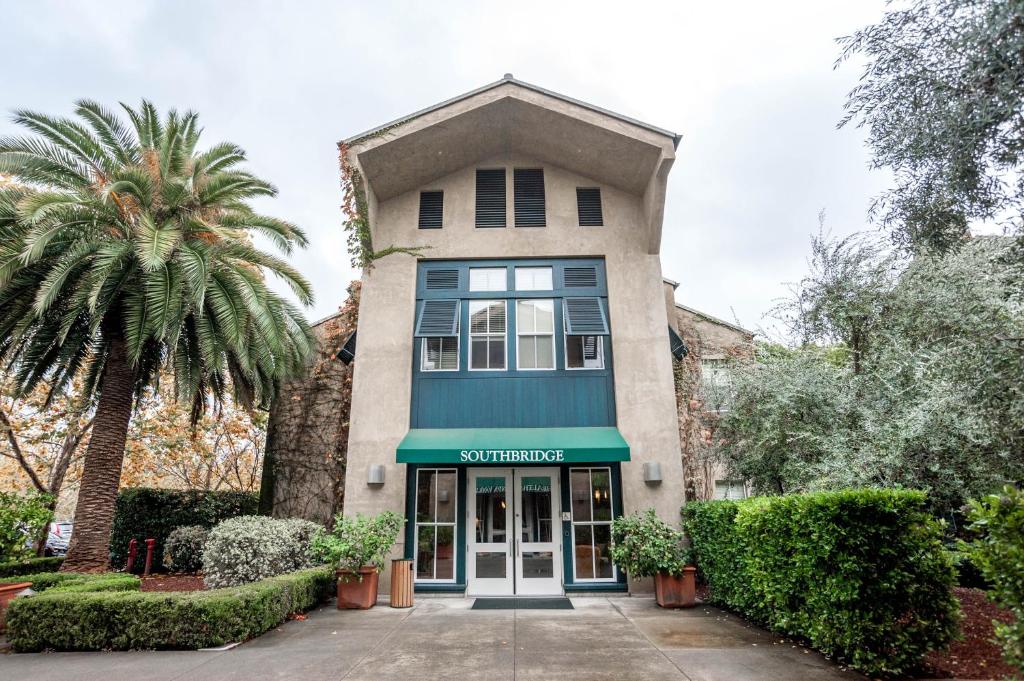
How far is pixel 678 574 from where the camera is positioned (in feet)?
30.7

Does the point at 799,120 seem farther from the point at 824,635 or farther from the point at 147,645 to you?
the point at 147,645

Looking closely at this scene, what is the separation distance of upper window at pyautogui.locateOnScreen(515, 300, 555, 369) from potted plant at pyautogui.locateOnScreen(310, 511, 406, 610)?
4439 mm

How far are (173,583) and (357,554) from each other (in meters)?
5.28

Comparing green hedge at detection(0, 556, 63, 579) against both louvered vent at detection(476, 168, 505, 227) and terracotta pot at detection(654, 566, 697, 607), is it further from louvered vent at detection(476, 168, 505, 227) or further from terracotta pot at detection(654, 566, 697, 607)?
terracotta pot at detection(654, 566, 697, 607)

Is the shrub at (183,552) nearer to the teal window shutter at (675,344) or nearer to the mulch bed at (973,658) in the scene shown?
the teal window shutter at (675,344)

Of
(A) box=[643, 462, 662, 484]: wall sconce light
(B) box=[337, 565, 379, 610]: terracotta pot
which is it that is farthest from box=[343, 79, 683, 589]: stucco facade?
(B) box=[337, 565, 379, 610]: terracotta pot

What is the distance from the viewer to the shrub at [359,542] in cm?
939

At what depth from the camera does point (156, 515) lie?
13.8m

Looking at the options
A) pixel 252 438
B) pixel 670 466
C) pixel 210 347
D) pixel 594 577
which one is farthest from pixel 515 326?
pixel 252 438

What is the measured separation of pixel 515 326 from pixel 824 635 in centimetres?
774

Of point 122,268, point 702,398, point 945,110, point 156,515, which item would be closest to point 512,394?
point 702,398

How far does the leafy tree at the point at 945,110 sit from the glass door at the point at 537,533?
7.60m

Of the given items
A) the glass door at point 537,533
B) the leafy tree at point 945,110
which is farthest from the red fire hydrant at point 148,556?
the leafy tree at point 945,110

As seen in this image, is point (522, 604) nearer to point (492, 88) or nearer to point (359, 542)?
point (359, 542)
